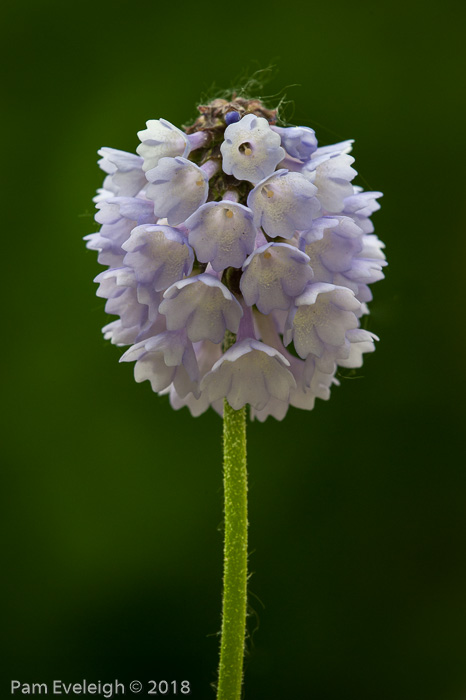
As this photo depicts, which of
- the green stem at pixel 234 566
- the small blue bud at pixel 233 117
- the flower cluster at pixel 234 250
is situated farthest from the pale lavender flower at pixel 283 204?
the green stem at pixel 234 566

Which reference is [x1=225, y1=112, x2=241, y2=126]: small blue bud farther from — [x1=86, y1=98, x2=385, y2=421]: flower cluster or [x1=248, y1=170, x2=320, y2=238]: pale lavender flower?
[x1=248, y1=170, x2=320, y2=238]: pale lavender flower

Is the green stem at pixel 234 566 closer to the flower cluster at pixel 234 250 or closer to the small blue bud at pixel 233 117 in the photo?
the flower cluster at pixel 234 250

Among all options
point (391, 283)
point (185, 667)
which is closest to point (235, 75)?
point (391, 283)

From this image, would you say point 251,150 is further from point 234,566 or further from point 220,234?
point 234,566

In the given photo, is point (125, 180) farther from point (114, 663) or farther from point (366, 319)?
point (114, 663)

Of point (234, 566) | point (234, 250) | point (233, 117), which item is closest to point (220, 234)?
point (234, 250)
